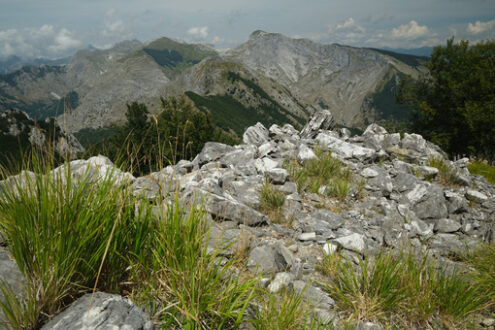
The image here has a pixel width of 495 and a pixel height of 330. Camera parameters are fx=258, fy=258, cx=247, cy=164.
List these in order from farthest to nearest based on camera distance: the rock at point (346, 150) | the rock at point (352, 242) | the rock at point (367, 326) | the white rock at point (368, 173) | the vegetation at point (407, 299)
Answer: the rock at point (346, 150) < the white rock at point (368, 173) < the rock at point (352, 242) < the vegetation at point (407, 299) < the rock at point (367, 326)

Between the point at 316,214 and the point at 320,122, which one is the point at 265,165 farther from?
the point at 320,122

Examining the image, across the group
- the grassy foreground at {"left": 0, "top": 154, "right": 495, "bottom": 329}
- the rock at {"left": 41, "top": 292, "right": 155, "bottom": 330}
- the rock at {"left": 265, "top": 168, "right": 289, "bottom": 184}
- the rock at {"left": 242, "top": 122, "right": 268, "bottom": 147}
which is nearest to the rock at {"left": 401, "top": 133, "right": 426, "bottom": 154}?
the rock at {"left": 242, "top": 122, "right": 268, "bottom": 147}

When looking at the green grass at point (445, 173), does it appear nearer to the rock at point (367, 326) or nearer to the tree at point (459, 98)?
the rock at point (367, 326)

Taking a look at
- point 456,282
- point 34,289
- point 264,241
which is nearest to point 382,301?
point 456,282

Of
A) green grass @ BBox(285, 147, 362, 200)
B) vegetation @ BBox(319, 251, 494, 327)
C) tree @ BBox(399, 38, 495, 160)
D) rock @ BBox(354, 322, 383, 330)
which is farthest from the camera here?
tree @ BBox(399, 38, 495, 160)

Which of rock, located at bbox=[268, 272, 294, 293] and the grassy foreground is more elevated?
the grassy foreground

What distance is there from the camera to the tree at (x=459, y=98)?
28.5 m

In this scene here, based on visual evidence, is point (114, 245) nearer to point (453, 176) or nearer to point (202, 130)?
point (453, 176)

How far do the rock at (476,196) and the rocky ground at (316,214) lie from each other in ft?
0.08

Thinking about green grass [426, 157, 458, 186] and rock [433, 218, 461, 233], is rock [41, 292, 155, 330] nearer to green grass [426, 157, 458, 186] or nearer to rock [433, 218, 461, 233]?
rock [433, 218, 461, 233]

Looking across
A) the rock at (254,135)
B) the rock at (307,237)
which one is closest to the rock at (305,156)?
the rock at (307,237)

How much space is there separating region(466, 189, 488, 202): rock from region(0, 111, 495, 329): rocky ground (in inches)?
0.9

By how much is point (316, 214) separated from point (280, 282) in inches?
118

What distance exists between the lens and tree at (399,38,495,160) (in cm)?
2845
